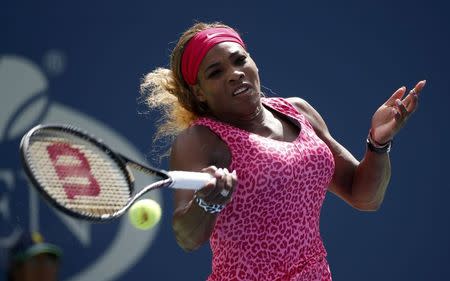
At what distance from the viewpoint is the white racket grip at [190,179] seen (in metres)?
2.81

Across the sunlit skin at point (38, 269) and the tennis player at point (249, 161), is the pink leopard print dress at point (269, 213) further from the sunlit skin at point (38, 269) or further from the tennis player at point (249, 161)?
the sunlit skin at point (38, 269)

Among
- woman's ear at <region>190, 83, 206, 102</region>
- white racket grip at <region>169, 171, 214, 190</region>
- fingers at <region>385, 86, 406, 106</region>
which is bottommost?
white racket grip at <region>169, 171, 214, 190</region>

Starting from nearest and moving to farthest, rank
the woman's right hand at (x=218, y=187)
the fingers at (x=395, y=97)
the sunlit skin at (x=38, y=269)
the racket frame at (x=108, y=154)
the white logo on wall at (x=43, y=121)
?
the sunlit skin at (x=38, y=269), the racket frame at (x=108, y=154), the woman's right hand at (x=218, y=187), the fingers at (x=395, y=97), the white logo on wall at (x=43, y=121)

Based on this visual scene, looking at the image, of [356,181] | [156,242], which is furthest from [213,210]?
[156,242]

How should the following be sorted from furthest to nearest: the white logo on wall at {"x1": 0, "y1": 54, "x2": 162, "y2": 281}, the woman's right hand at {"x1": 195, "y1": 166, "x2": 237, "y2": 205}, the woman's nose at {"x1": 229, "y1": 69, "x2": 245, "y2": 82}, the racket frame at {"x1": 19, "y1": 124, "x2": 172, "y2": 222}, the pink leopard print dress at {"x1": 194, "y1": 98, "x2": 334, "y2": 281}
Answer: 1. the white logo on wall at {"x1": 0, "y1": 54, "x2": 162, "y2": 281}
2. the woman's nose at {"x1": 229, "y1": 69, "x2": 245, "y2": 82}
3. the pink leopard print dress at {"x1": 194, "y1": 98, "x2": 334, "y2": 281}
4. the woman's right hand at {"x1": 195, "y1": 166, "x2": 237, "y2": 205}
5. the racket frame at {"x1": 19, "y1": 124, "x2": 172, "y2": 222}

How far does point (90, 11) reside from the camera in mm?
5137

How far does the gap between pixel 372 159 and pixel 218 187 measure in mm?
856

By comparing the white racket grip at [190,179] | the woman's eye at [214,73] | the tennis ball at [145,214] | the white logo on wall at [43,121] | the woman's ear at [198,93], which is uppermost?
the woman's eye at [214,73]

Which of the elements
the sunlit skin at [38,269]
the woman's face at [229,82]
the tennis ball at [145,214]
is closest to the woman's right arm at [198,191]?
the woman's face at [229,82]

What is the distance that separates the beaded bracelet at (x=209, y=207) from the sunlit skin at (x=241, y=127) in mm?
21

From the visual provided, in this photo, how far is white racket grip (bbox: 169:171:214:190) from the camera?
110 inches

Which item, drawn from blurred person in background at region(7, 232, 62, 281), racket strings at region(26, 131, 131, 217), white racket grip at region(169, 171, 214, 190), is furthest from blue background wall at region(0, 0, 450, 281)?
blurred person in background at region(7, 232, 62, 281)

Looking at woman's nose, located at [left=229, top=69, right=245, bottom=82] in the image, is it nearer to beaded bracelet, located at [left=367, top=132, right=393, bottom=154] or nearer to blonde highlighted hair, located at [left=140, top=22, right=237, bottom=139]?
blonde highlighted hair, located at [left=140, top=22, right=237, bottom=139]

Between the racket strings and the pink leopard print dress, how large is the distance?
1.43 ft
